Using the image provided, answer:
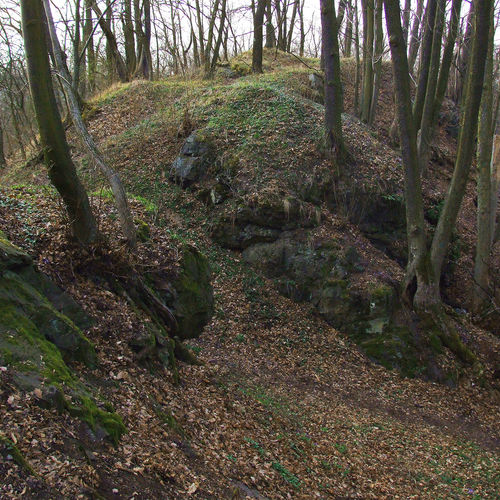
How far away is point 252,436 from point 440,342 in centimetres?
599

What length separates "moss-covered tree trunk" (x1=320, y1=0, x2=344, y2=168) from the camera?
12150mm

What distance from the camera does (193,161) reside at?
12.9m

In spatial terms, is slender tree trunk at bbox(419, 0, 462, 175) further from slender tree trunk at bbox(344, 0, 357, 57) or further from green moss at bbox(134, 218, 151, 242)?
green moss at bbox(134, 218, 151, 242)

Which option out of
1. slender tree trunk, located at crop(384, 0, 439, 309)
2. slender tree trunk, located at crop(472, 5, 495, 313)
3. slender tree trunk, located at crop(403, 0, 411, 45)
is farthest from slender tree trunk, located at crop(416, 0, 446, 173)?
slender tree trunk, located at crop(403, 0, 411, 45)

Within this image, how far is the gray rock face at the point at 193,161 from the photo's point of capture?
1285 centimetres

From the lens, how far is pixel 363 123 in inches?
674

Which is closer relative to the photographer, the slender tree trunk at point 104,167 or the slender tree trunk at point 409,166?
the slender tree trunk at point 104,167

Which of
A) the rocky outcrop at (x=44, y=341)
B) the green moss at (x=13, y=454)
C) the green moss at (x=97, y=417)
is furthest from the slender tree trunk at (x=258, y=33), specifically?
the green moss at (x=13, y=454)

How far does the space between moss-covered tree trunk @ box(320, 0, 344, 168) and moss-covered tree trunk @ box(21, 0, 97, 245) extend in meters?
8.35

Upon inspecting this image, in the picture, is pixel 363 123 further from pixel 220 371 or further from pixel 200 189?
pixel 220 371

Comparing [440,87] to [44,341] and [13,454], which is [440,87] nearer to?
[44,341]

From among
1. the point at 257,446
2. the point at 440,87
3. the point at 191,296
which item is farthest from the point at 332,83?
the point at 257,446

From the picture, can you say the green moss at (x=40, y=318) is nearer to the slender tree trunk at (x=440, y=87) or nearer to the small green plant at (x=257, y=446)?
the small green plant at (x=257, y=446)

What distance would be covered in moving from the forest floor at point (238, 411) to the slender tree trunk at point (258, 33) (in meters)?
9.68
